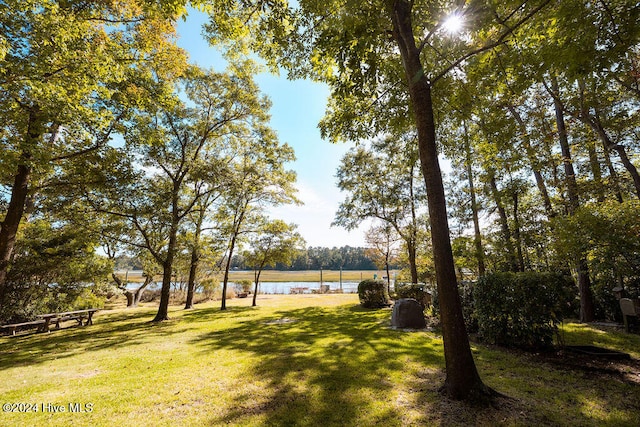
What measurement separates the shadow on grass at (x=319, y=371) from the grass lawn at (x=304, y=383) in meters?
0.02

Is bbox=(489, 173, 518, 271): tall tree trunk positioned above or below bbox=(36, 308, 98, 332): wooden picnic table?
above

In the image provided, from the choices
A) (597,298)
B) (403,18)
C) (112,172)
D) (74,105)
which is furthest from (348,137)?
(597,298)

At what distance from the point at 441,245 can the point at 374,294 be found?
11928 mm

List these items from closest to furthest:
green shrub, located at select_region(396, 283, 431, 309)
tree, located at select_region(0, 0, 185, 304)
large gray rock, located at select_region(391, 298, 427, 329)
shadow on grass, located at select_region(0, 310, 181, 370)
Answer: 1. tree, located at select_region(0, 0, 185, 304)
2. shadow on grass, located at select_region(0, 310, 181, 370)
3. large gray rock, located at select_region(391, 298, 427, 329)
4. green shrub, located at select_region(396, 283, 431, 309)

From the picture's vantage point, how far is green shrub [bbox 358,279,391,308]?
1522 centimetres

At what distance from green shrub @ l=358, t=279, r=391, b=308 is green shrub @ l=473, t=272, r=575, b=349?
26.9 feet

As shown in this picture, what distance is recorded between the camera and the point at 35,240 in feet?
38.1

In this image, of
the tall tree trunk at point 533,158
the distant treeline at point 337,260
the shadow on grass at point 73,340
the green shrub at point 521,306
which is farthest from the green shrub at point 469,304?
the distant treeline at point 337,260

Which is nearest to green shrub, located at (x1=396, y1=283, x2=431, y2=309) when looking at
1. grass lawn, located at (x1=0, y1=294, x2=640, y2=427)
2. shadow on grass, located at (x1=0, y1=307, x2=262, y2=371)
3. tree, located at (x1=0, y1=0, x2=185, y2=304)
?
grass lawn, located at (x1=0, y1=294, x2=640, y2=427)

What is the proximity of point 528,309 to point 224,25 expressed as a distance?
9359 millimetres

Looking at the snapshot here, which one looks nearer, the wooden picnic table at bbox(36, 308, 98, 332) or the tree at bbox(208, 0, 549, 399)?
the tree at bbox(208, 0, 549, 399)

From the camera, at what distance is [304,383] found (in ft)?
15.5

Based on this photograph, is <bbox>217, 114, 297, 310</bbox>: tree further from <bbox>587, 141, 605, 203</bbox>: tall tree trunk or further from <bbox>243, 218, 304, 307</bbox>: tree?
<bbox>587, 141, 605, 203</bbox>: tall tree trunk

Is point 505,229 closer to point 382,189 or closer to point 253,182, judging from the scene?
point 382,189
